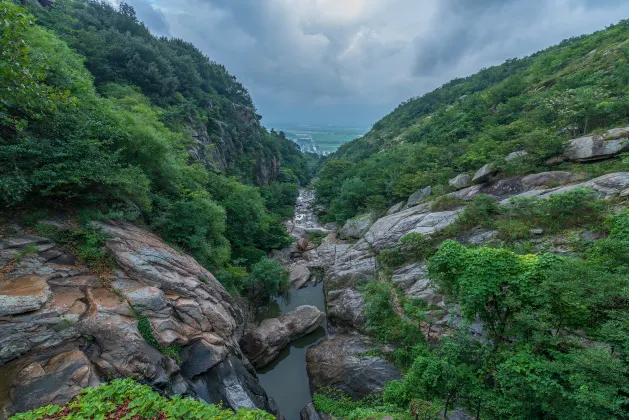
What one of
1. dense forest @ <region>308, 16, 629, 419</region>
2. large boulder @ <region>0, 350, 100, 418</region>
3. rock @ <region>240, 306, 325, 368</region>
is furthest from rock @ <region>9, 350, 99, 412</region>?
rock @ <region>240, 306, 325, 368</region>

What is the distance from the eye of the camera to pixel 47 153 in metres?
9.34

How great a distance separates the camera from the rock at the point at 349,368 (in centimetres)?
1221

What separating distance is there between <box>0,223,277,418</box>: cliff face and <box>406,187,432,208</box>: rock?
18920 millimetres

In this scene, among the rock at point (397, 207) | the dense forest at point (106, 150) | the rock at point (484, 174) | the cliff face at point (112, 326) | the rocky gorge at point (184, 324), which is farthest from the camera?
the rock at point (397, 207)

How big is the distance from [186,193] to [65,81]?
7664 mm

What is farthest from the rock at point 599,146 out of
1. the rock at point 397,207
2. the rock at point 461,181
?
the rock at point 397,207

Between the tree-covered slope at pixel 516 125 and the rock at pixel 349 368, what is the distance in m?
15.8

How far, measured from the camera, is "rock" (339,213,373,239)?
27.3 metres

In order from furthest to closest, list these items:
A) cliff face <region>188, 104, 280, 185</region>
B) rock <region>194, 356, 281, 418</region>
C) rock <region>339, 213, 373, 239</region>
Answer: cliff face <region>188, 104, 280, 185</region>, rock <region>339, 213, 373, 239</region>, rock <region>194, 356, 281, 418</region>

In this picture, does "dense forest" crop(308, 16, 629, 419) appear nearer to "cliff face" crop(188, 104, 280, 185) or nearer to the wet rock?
the wet rock

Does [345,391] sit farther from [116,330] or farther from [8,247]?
[8,247]

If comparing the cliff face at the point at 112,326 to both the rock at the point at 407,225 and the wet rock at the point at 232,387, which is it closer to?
the wet rock at the point at 232,387

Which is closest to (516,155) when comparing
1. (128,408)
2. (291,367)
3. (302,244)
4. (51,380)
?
(302,244)

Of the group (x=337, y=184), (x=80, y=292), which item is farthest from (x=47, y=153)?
(x=337, y=184)
